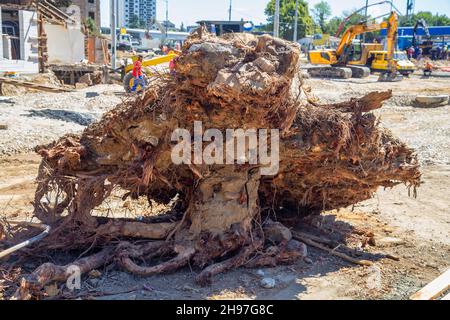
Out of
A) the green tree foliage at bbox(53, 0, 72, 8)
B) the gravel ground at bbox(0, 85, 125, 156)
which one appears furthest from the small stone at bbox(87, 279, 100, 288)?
the green tree foliage at bbox(53, 0, 72, 8)

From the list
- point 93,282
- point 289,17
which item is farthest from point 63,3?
point 93,282

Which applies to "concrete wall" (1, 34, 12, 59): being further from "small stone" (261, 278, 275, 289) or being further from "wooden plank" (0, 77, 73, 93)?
"small stone" (261, 278, 275, 289)

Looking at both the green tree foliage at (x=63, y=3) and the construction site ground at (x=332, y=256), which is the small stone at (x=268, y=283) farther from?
the green tree foliage at (x=63, y=3)

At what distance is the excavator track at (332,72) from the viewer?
94.7 ft

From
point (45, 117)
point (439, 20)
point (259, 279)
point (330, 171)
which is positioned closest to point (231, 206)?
point (259, 279)

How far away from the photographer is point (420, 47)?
42531 millimetres

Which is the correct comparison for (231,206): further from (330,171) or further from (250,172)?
(330,171)

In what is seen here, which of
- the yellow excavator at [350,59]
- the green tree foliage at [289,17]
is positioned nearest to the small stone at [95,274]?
the yellow excavator at [350,59]

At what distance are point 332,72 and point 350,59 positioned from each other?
208 centimetres

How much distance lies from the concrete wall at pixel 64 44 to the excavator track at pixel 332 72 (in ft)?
48.1

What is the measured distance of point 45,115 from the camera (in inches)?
552

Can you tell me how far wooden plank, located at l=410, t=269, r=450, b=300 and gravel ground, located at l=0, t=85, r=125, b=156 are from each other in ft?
22.5

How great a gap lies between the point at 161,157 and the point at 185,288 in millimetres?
1435
